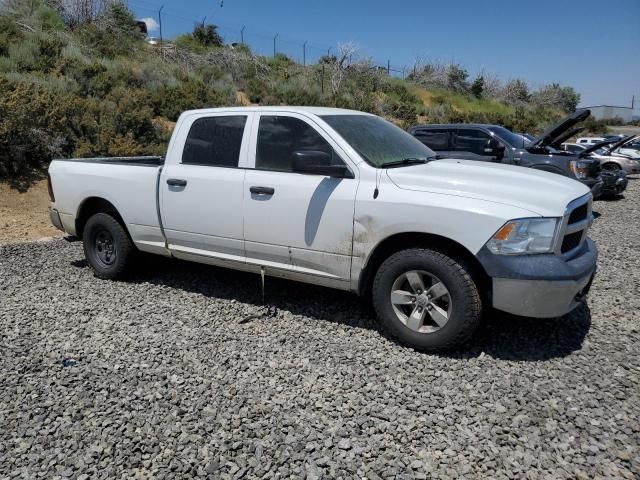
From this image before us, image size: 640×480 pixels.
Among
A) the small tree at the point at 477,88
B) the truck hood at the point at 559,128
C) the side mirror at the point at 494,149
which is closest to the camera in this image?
the truck hood at the point at 559,128

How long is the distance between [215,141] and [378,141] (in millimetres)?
1568

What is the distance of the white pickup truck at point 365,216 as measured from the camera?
3.56m

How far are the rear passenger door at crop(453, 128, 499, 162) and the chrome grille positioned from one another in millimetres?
6138

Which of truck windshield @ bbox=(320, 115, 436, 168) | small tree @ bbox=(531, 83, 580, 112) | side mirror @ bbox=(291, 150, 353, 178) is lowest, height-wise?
side mirror @ bbox=(291, 150, 353, 178)

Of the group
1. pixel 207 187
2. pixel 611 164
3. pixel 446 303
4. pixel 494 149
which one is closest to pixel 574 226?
pixel 446 303

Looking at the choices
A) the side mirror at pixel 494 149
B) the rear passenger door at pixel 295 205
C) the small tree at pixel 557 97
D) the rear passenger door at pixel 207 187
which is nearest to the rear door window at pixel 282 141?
the rear passenger door at pixel 295 205

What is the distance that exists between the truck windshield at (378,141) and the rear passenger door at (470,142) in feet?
17.9

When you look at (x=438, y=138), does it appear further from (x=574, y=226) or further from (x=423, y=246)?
(x=423, y=246)

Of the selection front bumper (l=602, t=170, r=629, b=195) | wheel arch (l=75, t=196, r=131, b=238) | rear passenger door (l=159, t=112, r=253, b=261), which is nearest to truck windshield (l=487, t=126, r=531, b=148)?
front bumper (l=602, t=170, r=629, b=195)

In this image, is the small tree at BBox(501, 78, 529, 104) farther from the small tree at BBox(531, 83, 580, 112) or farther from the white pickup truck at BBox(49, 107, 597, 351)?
the white pickup truck at BBox(49, 107, 597, 351)

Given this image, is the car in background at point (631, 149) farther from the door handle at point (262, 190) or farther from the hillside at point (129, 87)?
the door handle at point (262, 190)

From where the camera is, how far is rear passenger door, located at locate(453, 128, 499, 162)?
10.1 m

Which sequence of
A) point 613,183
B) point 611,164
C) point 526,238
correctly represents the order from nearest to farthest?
point 526,238, point 613,183, point 611,164

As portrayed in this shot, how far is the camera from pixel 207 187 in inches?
186
